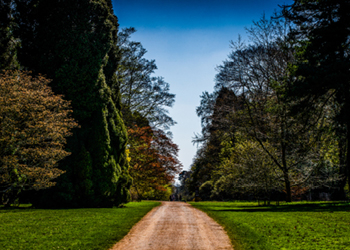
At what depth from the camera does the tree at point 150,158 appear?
2878cm

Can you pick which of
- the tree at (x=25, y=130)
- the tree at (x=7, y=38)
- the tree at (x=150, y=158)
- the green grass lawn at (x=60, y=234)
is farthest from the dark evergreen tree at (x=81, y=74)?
the tree at (x=150, y=158)

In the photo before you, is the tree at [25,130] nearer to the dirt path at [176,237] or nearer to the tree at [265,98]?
the dirt path at [176,237]

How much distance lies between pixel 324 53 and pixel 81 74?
1391 cm

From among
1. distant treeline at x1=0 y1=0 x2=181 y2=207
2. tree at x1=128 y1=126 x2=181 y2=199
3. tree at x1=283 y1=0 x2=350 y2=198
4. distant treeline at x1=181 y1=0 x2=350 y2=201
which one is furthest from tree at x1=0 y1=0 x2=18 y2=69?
tree at x1=283 y1=0 x2=350 y2=198

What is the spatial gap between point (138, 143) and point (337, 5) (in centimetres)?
2010

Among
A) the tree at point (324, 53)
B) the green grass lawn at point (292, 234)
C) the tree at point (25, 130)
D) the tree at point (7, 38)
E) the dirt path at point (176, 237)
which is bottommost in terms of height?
the dirt path at point (176, 237)

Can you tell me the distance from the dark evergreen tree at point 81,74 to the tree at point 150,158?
8996 mm

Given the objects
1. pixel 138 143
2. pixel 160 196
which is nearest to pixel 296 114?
pixel 138 143

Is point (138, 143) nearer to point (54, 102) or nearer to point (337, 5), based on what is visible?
point (54, 102)

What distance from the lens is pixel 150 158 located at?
30.9 metres

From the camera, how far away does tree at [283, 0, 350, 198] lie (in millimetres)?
12773

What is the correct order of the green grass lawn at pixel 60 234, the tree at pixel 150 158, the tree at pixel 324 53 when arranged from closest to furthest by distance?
the green grass lawn at pixel 60 234
the tree at pixel 324 53
the tree at pixel 150 158

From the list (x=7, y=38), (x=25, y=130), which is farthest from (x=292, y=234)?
(x=7, y=38)

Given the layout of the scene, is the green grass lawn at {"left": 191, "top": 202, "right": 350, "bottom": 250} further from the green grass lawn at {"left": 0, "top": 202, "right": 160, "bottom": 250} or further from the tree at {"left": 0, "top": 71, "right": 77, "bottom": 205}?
the tree at {"left": 0, "top": 71, "right": 77, "bottom": 205}
